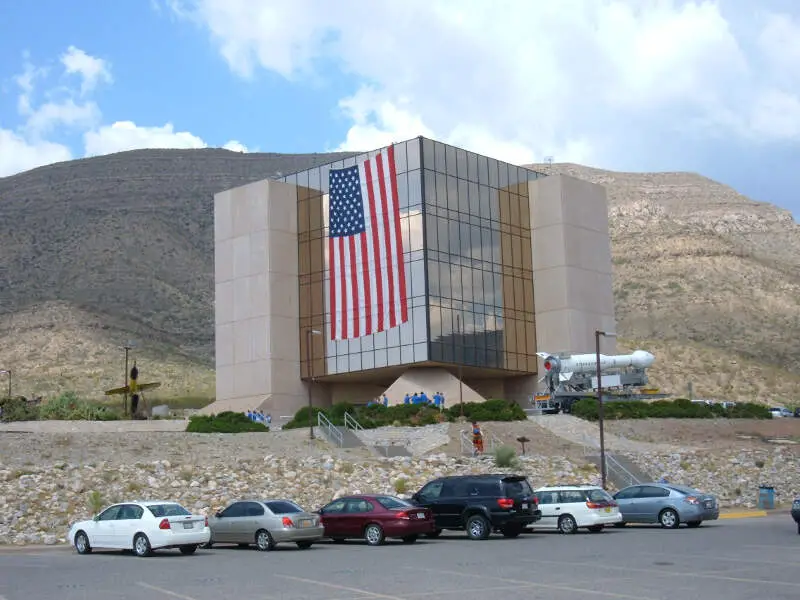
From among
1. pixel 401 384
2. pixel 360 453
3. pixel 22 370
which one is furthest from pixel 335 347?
pixel 22 370

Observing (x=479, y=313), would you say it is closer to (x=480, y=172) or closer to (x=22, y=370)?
(x=480, y=172)

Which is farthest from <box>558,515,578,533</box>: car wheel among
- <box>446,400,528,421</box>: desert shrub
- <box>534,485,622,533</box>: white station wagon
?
<box>446,400,528,421</box>: desert shrub

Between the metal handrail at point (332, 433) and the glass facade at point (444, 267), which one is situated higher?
the glass facade at point (444, 267)

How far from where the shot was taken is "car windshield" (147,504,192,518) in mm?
27125

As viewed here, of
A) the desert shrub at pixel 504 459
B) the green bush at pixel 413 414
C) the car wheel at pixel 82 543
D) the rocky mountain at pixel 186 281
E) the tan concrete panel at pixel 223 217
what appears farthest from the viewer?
the rocky mountain at pixel 186 281

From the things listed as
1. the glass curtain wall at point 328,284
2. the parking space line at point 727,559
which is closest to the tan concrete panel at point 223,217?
the glass curtain wall at point 328,284

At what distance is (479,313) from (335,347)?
32.0 feet

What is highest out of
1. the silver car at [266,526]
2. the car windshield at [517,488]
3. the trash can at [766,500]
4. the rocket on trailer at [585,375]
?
the rocket on trailer at [585,375]

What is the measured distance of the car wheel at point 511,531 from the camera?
1173 inches

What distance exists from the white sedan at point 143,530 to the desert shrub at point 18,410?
39.9 m

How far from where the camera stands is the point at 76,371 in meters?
110

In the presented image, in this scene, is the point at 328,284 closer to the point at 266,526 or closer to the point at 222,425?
the point at 222,425

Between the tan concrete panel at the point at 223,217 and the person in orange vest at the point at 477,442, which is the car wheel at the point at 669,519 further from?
the tan concrete panel at the point at 223,217

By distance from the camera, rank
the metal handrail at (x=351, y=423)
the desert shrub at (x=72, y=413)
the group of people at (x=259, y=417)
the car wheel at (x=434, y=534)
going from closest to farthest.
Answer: the car wheel at (x=434, y=534) → the metal handrail at (x=351, y=423) → the desert shrub at (x=72, y=413) → the group of people at (x=259, y=417)
